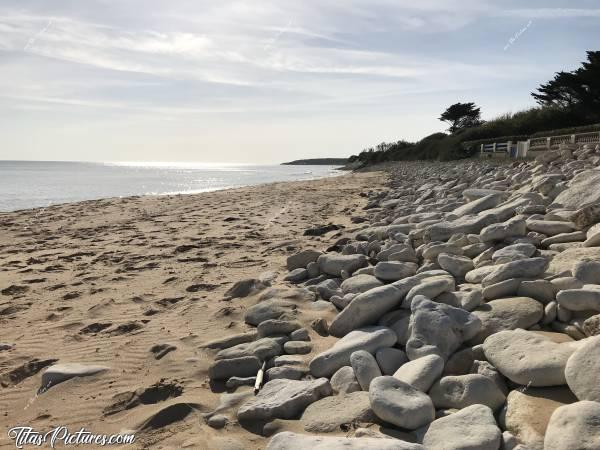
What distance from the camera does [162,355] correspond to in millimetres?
3383

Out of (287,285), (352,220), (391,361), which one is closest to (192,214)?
(352,220)

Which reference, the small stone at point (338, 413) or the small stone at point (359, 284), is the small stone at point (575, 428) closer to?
the small stone at point (338, 413)

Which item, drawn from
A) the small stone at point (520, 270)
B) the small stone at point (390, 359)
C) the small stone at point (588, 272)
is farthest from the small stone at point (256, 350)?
the small stone at point (588, 272)

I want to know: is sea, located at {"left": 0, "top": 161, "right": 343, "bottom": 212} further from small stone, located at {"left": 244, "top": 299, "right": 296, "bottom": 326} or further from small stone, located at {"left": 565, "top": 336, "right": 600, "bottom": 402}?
small stone, located at {"left": 565, "top": 336, "right": 600, "bottom": 402}

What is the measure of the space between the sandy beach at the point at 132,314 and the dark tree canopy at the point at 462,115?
46516 mm

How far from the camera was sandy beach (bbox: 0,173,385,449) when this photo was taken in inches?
106

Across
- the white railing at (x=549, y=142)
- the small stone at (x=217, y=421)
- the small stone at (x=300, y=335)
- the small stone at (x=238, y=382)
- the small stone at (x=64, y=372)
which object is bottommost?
the small stone at (x=64, y=372)

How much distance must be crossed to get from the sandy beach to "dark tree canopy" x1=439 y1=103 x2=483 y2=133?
46.5m

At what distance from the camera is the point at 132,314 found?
434 centimetres

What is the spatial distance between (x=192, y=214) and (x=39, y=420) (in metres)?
9.13

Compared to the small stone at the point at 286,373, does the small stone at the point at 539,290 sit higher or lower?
higher

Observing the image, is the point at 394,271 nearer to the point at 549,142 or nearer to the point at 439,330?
the point at 439,330

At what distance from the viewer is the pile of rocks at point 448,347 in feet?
6.39

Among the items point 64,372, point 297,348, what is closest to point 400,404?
point 297,348
